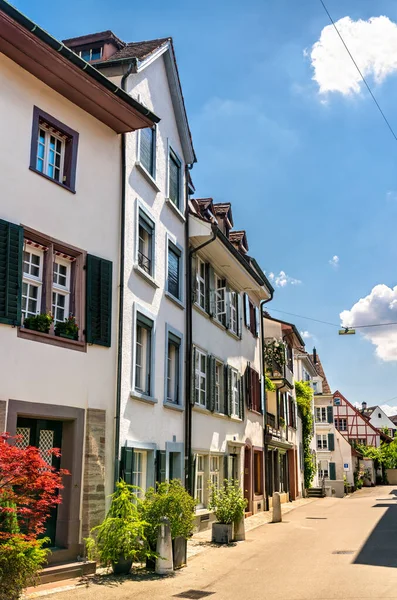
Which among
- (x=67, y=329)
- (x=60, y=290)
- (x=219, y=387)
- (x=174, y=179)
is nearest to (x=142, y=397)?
(x=67, y=329)

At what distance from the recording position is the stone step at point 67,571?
10.1 meters

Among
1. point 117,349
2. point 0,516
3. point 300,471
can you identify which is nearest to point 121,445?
point 117,349

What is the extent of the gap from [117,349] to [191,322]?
536 cm

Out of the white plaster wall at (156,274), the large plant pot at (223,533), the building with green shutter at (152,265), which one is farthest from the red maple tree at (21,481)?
the large plant pot at (223,533)

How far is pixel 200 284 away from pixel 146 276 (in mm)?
5259

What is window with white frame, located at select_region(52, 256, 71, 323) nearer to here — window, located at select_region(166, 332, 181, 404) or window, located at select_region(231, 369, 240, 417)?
window, located at select_region(166, 332, 181, 404)

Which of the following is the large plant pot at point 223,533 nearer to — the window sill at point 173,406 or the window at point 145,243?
the window sill at point 173,406

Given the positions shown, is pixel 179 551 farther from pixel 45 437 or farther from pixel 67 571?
pixel 45 437

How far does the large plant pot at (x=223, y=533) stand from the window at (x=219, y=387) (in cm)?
517

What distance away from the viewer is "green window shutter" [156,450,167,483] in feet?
49.2

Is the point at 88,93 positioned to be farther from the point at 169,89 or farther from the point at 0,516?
the point at 0,516

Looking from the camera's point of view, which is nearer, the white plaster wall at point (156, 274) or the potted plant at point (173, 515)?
the potted plant at point (173, 515)

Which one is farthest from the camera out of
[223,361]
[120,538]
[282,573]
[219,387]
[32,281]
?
[223,361]

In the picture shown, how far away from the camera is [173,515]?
11.9 metres
